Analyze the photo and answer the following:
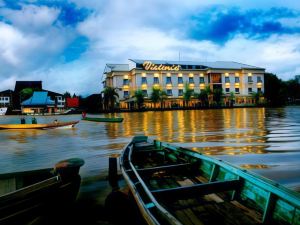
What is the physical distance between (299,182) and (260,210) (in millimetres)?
3155

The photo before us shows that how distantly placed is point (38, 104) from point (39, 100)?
178 cm

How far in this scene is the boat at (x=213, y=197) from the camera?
360 centimetres

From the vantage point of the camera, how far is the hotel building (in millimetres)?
73438

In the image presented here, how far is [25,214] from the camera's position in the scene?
418cm

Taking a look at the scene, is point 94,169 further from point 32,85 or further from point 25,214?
point 32,85

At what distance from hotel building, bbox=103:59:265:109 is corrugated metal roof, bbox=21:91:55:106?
20.5m

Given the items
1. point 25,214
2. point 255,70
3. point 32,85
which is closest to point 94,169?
point 25,214

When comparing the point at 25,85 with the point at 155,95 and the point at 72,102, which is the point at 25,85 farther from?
the point at 155,95

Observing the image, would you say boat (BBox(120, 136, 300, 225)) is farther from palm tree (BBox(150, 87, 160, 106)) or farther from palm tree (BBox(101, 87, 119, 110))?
palm tree (BBox(150, 87, 160, 106))

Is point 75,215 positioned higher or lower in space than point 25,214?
lower

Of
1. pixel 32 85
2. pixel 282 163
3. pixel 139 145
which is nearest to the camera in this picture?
pixel 282 163

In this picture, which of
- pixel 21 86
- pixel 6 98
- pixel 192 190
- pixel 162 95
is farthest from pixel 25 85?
pixel 192 190

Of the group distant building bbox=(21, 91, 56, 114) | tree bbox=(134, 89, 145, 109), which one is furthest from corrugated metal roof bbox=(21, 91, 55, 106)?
tree bbox=(134, 89, 145, 109)

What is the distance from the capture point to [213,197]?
5090 mm
